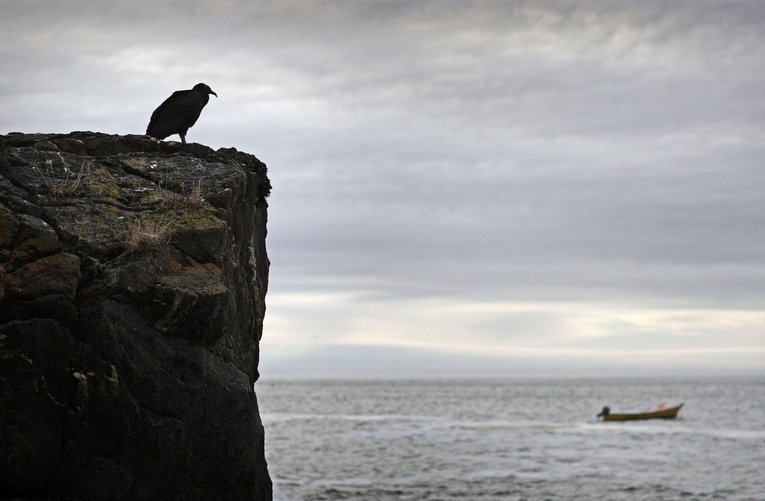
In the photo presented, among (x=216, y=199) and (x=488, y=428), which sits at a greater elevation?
(x=216, y=199)

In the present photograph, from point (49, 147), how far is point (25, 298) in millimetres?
3761

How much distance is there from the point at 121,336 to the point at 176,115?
18.4 feet

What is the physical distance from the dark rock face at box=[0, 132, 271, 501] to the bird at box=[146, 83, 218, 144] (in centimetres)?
216

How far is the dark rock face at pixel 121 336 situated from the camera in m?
8.84

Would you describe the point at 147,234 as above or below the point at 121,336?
above

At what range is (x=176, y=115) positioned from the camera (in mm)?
13875

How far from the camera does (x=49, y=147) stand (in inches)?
476

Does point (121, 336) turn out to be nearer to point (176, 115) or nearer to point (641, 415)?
point (176, 115)

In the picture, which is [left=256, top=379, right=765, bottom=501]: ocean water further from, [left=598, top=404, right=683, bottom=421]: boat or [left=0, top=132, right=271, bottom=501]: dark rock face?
[left=0, top=132, right=271, bottom=501]: dark rock face

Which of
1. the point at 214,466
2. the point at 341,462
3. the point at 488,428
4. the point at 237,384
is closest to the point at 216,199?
the point at 237,384

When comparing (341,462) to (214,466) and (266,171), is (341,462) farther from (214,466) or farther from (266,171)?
(214,466)

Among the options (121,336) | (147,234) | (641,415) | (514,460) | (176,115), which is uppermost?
(176,115)

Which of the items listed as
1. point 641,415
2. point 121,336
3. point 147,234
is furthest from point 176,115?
point 641,415

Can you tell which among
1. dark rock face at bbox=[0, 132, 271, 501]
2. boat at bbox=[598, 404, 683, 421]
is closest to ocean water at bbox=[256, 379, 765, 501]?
boat at bbox=[598, 404, 683, 421]
